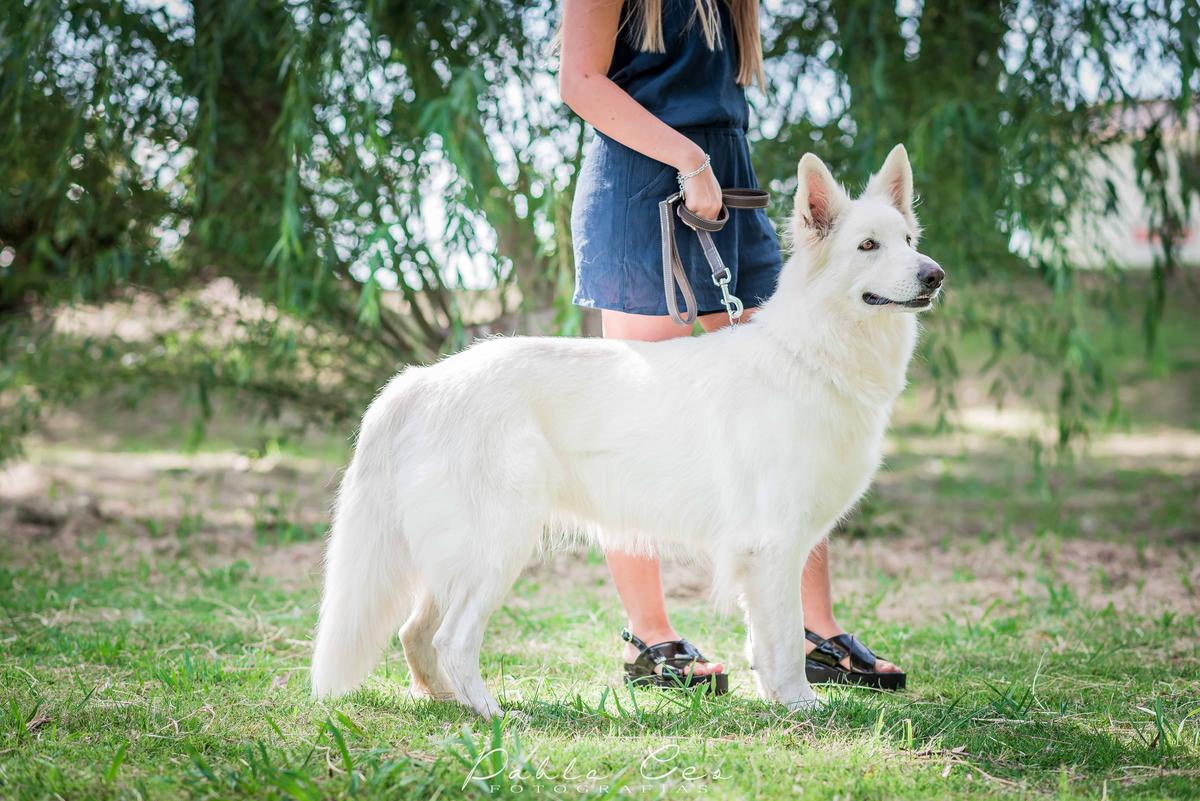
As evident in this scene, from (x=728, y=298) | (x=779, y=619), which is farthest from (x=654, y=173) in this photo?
(x=779, y=619)

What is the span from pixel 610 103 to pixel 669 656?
150 cm

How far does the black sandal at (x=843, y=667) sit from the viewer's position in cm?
298

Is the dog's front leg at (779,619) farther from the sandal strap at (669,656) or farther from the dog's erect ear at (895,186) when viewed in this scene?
the dog's erect ear at (895,186)

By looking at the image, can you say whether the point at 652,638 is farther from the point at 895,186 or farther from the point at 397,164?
the point at 397,164

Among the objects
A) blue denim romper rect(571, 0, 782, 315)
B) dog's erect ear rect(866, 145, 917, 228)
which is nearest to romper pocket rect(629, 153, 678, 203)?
blue denim romper rect(571, 0, 782, 315)

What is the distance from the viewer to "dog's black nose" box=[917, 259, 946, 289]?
2.54 m

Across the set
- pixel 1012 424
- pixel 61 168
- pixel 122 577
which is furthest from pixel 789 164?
pixel 1012 424

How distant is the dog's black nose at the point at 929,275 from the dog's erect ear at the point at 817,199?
0.90 feet

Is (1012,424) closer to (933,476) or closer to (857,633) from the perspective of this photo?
(933,476)

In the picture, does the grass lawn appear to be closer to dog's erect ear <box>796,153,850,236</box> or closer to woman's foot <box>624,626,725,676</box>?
woman's foot <box>624,626,725,676</box>

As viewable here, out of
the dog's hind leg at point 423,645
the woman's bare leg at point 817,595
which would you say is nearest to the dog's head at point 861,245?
the woman's bare leg at point 817,595

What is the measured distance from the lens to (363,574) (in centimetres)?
267

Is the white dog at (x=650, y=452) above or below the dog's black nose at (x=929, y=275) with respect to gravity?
below

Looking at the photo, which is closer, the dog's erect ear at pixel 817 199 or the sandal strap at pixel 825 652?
the dog's erect ear at pixel 817 199
